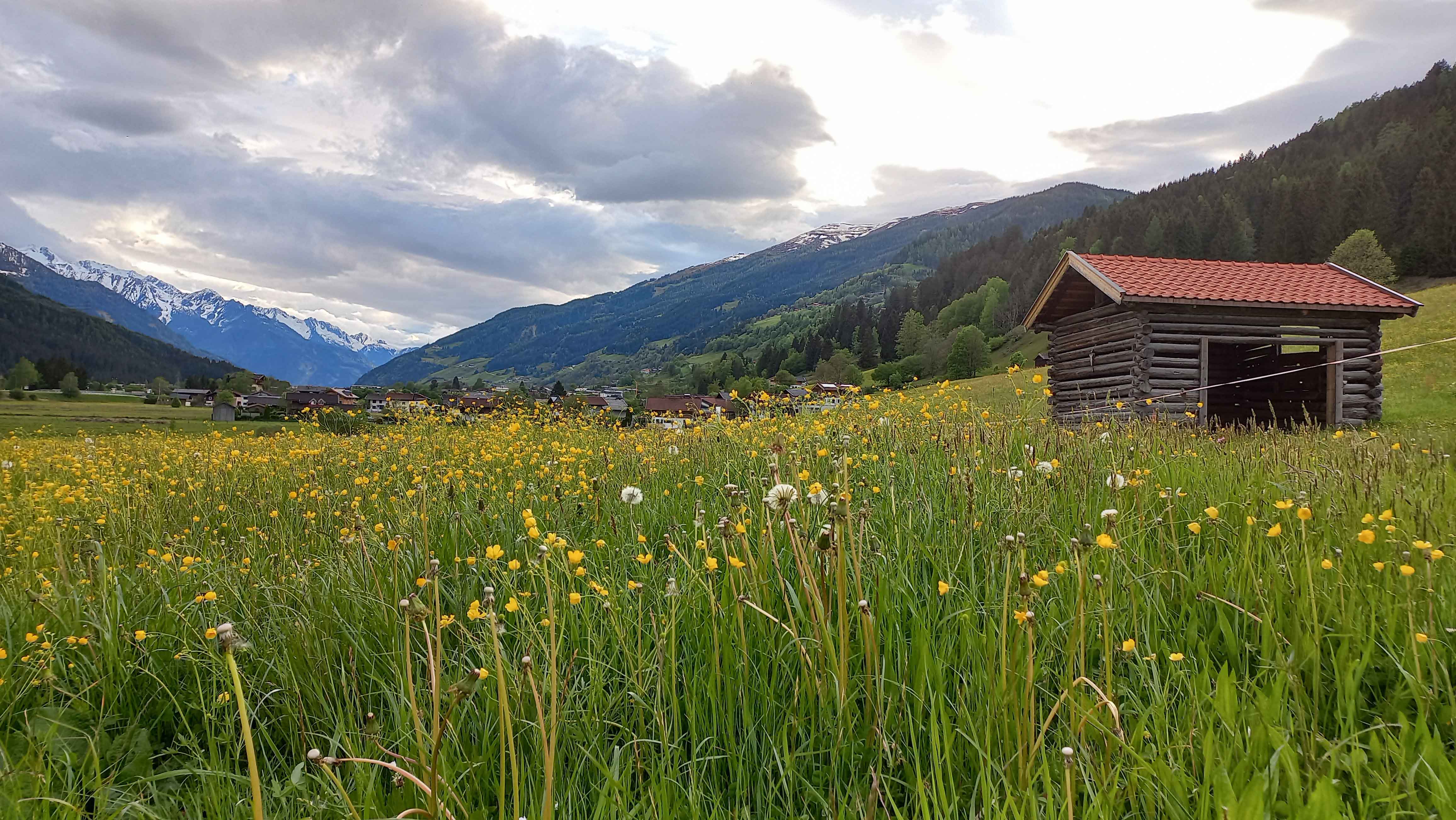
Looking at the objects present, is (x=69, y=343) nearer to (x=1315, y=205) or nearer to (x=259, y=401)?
(x=259, y=401)

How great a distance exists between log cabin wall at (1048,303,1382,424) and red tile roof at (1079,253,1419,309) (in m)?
0.38

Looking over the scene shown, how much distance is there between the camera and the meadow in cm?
176

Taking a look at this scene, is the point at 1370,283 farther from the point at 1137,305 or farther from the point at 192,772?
the point at 192,772

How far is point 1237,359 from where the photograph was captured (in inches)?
786

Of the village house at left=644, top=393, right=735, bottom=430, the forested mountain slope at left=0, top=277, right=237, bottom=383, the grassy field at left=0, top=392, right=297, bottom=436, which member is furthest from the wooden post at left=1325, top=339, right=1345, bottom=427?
the forested mountain slope at left=0, top=277, right=237, bottom=383

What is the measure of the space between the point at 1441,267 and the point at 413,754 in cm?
8835

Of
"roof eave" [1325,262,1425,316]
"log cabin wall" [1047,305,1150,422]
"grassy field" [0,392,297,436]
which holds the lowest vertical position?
"grassy field" [0,392,297,436]

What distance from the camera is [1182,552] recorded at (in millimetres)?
3174

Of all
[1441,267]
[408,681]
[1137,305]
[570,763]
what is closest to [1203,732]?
[570,763]

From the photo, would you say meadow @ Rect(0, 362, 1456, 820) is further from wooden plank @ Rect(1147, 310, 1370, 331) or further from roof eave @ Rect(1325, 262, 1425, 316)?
roof eave @ Rect(1325, 262, 1425, 316)

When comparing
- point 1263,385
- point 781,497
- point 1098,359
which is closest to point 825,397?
point 781,497

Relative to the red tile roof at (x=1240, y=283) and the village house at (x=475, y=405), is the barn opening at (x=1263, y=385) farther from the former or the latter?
the village house at (x=475, y=405)

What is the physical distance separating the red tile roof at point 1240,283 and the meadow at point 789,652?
14.3 meters

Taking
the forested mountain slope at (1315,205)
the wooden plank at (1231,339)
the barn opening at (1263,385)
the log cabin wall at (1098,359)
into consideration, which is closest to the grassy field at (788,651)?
the log cabin wall at (1098,359)
